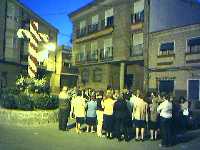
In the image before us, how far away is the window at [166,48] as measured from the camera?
28.0 m

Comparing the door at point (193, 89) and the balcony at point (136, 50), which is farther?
the balcony at point (136, 50)

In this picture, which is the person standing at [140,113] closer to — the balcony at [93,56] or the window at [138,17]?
the window at [138,17]

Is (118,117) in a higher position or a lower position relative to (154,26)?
lower

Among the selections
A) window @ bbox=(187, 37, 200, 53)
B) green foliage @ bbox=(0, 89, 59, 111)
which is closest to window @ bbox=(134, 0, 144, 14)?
window @ bbox=(187, 37, 200, 53)

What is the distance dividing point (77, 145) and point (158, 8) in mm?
22789

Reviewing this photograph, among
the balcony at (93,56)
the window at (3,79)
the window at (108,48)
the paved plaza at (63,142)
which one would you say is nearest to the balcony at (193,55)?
the window at (108,48)

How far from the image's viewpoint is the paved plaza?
11270 mm

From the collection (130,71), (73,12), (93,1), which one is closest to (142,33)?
(130,71)

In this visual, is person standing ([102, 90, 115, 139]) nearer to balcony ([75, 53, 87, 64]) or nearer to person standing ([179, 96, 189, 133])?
person standing ([179, 96, 189, 133])

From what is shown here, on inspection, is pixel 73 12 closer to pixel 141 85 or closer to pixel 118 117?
pixel 141 85

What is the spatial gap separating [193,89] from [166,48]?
4.30 m

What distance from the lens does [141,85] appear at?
31781mm

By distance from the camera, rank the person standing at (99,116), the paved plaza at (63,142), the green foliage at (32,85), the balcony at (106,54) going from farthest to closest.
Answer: the balcony at (106,54)
the green foliage at (32,85)
the person standing at (99,116)
the paved plaza at (63,142)

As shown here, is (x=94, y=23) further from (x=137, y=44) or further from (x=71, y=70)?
(x=137, y=44)
